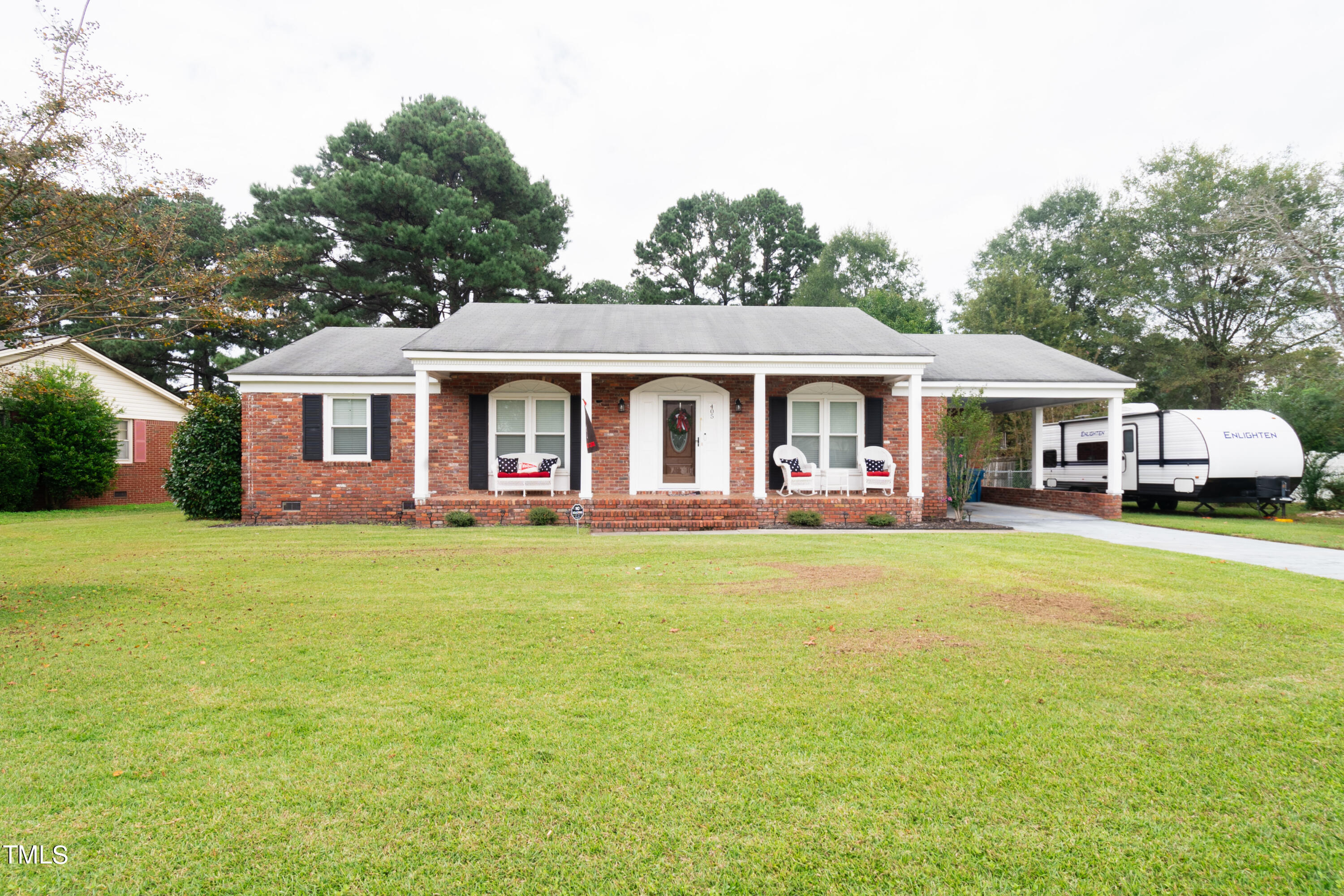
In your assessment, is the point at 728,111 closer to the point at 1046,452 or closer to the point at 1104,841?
the point at 1046,452

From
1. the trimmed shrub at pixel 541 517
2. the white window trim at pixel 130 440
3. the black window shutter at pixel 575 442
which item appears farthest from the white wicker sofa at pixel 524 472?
the white window trim at pixel 130 440

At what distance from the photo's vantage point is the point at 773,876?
1993mm

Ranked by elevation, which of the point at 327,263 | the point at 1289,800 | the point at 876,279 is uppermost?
the point at 876,279

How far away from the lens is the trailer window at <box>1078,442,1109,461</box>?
15.9 m

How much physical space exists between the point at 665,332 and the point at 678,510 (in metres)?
4.49

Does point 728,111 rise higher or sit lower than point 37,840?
higher

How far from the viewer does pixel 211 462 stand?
13492 mm

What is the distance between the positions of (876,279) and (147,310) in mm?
42339

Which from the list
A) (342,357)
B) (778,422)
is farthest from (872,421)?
(342,357)

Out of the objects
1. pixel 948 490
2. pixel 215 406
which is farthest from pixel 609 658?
pixel 215 406

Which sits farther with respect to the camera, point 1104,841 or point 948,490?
point 948,490

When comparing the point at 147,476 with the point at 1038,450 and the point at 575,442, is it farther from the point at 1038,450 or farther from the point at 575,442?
the point at 1038,450

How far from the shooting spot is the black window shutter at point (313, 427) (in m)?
13.1

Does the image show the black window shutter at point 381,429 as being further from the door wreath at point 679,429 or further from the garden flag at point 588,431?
the door wreath at point 679,429
